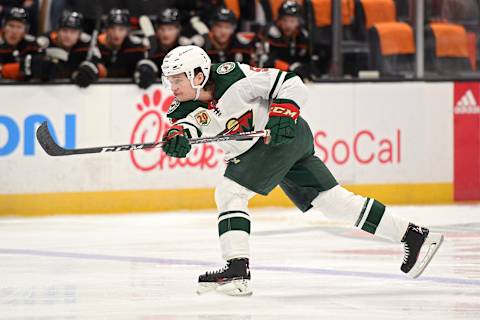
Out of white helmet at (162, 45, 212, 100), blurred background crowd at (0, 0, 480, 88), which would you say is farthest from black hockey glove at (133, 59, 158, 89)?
white helmet at (162, 45, 212, 100)

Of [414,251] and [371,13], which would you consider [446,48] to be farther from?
[414,251]

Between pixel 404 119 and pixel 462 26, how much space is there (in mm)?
894

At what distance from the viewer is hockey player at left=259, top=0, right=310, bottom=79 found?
8922mm

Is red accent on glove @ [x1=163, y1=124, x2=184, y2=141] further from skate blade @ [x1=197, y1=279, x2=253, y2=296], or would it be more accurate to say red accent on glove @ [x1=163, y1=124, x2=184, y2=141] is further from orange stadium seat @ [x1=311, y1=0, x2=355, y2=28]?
orange stadium seat @ [x1=311, y1=0, x2=355, y2=28]

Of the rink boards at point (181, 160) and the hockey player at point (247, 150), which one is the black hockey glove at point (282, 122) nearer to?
the hockey player at point (247, 150)

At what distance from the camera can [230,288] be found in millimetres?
4664

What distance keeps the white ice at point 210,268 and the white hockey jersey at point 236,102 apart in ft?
2.16

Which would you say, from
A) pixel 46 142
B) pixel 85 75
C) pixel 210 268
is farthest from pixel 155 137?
pixel 46 142

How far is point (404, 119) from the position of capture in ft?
29.1

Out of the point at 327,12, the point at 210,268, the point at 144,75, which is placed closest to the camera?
the point at 210,268

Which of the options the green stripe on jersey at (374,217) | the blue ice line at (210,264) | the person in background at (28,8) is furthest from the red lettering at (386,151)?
the green stripe on jersey at (374,217)

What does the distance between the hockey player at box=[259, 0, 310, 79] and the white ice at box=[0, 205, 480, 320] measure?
54.8 inches

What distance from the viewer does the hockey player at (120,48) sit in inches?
339

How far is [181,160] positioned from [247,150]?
355cm
